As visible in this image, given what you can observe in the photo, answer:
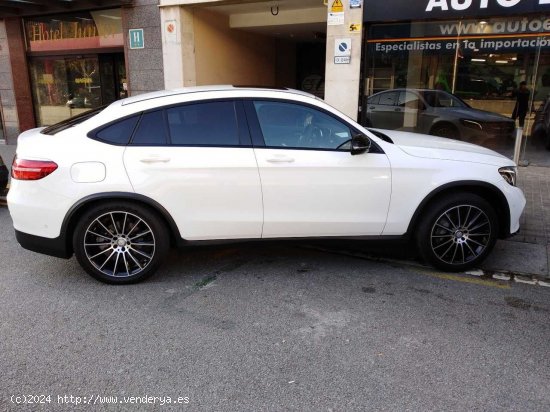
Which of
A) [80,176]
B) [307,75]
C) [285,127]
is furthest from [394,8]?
[307,75]

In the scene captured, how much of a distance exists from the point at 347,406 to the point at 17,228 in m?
3.23

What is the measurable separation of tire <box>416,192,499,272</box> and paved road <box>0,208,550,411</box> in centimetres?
21

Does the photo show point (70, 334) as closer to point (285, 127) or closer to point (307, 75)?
point (285, 127)

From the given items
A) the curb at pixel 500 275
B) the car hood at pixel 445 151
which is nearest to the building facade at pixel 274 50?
the car hood at pixel 445 151

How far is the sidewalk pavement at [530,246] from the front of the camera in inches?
185

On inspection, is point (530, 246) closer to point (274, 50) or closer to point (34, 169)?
point (34, 169)

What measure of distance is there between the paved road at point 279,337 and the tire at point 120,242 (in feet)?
0.52

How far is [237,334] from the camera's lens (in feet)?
11.2

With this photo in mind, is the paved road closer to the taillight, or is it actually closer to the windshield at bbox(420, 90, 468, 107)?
the taillight

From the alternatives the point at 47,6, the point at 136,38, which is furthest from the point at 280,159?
the point at 47,6

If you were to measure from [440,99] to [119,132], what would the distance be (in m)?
7.16

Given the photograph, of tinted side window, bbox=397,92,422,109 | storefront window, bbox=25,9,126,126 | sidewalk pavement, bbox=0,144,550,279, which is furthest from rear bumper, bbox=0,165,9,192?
tinted side window, bbox=397,92,422,109

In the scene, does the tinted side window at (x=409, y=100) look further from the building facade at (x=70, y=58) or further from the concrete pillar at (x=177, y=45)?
the building facade at (x=70, y=58)

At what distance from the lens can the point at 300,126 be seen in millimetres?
4285
